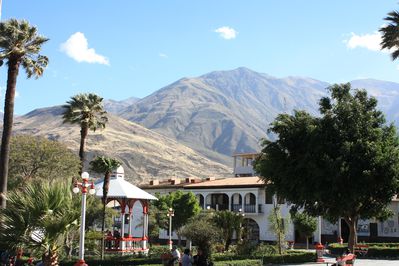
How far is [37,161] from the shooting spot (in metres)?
36.7

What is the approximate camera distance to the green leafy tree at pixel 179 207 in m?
53.8

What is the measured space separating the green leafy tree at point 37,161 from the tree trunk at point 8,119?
1061 centimetres

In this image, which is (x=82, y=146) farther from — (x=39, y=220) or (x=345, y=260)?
(x=39, y=220)

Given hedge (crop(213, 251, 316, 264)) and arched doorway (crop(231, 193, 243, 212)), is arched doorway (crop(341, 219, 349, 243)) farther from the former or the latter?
hedge (crop(213, 251, 316, 264))

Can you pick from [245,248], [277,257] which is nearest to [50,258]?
[245,248]

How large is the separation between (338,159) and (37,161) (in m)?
21.4

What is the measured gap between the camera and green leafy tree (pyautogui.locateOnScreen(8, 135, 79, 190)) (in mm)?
36094

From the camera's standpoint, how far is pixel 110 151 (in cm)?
17038

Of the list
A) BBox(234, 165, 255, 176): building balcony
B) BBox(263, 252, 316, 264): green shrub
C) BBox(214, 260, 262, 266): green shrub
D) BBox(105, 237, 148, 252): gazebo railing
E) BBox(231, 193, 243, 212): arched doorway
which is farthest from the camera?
BBox(234, 165, 255, 176): building balcony

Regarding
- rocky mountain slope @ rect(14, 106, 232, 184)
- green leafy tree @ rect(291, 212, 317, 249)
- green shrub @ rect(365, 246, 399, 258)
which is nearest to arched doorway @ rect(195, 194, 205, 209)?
green leafy tree @ rect(291, 212, 317, 249)

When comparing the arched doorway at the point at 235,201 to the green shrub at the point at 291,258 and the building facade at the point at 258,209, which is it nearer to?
the building facade at the point at 258,209

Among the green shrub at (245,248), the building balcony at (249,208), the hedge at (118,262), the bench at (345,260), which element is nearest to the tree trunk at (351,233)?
the green shrub at (245,248)

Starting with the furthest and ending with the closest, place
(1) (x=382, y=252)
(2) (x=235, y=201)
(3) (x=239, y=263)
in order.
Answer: (2) (x=235, y=201), (1) (x=382, y=252), (3) (x=239, y=263)

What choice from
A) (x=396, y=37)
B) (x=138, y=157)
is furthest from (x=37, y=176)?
(x=138, y=157)
